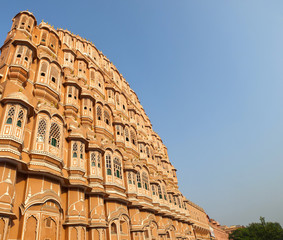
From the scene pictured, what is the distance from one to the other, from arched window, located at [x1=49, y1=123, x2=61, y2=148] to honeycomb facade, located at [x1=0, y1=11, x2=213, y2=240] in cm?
8

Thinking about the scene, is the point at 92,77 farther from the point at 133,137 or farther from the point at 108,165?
the point at 108,165

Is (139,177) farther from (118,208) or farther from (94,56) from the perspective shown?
(94,56)

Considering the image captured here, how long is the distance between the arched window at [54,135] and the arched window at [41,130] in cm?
67

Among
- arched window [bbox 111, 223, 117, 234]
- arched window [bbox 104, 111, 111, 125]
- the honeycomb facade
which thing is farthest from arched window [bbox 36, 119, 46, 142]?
arched window [bbox 104, 111, 111, 125]

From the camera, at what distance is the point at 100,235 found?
50.2 ft

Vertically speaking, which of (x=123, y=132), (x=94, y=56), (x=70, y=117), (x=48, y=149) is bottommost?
(x=48, y=149)

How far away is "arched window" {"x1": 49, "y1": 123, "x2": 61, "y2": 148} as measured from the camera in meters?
15.0

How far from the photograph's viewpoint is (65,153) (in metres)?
16.5

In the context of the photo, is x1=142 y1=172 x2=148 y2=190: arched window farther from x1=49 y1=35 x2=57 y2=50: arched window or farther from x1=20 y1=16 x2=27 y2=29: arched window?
x1=20 y1=16 x2=27 y2=29: arched window

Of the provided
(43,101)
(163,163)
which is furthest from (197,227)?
(43,101)

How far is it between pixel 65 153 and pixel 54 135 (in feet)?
6.53

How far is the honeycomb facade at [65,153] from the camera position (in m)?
11.9

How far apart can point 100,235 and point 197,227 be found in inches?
1565

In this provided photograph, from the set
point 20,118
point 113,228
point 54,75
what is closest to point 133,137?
point 113,228
